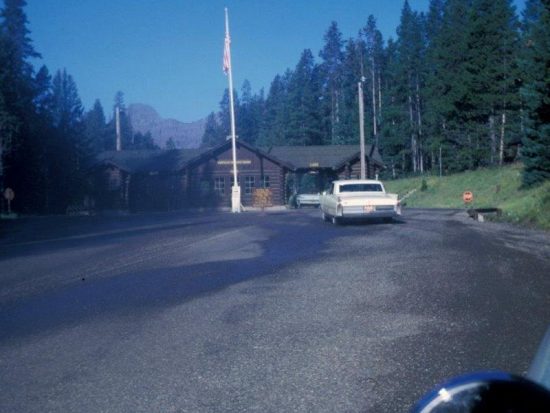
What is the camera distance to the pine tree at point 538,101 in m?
23.9

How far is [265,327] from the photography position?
5.84 meters

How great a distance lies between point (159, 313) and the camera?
21.7 ft

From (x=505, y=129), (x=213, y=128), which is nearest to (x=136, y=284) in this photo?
(x=505, y=129)

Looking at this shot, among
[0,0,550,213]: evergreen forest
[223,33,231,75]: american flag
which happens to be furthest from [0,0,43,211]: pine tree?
[223,33,231,75]: american flag

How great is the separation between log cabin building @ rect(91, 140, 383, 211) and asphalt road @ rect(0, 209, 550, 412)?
35163 millimetres

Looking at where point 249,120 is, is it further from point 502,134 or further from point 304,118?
point 502,134

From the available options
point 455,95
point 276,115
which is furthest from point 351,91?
point 455,95

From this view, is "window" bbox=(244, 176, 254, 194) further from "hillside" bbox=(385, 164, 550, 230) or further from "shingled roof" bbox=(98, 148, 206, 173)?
"hillside" bbox=(385, 164, 550, 230)

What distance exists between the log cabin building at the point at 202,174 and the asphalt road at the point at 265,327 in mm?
35163

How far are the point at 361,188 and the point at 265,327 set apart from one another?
15.7m

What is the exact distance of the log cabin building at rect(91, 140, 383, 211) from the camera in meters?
46.8

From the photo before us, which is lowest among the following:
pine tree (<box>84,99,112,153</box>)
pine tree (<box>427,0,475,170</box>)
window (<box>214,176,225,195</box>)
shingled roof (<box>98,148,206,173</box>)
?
window (<box>214,176,225,195</box>)

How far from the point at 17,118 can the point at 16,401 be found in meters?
50.5

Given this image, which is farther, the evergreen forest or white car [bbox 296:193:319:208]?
white car [bbox 296:193:319:208]
